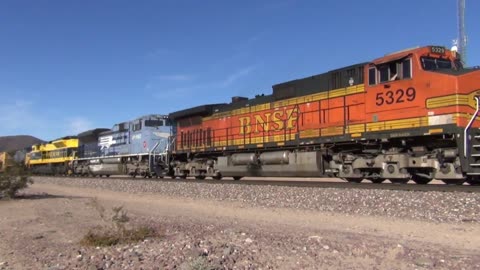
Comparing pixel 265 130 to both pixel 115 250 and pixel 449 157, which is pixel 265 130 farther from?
pixel 115 250

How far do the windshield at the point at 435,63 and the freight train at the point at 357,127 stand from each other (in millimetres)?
35

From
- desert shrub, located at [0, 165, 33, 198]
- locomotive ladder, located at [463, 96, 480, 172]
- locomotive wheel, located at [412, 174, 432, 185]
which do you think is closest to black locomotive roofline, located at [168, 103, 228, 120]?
desert shrub, located at [0, 165, 33, 198]

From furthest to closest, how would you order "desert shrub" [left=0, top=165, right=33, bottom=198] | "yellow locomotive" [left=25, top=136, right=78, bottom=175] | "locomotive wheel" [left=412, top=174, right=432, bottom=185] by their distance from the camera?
"yellow locomotive" [left=25, top=136, right=78, bottom=175]
"desert shrub" [left=0, top=165, right=33, bottom=198]
"locomotive wheel" [left=412, top=174, right=432, bottom=185]

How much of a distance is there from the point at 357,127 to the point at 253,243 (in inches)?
368

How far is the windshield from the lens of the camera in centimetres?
1312

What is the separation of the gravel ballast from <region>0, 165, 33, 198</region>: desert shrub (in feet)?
16.5

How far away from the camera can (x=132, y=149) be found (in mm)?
29062

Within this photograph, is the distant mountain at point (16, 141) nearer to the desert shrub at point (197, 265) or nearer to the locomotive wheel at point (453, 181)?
the locomotive wheel at point (453, 181)

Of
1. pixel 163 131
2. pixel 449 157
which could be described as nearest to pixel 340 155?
pixel 449 157

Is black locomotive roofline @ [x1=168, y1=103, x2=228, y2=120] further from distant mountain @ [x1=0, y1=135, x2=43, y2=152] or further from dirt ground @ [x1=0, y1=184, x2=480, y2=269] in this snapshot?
distant mountain @ [x1=0, y1=135, x2=43, y2=152]

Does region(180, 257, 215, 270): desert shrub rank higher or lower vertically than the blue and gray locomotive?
lower

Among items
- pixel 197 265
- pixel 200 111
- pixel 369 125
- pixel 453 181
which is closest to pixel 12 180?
pixel 200 111

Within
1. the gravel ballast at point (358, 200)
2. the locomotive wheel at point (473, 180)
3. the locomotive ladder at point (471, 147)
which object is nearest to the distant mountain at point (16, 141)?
the gravel ballast at point (358, 200)

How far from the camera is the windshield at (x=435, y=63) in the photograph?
517 inches
